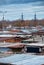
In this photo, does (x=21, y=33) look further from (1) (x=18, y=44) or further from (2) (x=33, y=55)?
(2) (x=33, y=55)

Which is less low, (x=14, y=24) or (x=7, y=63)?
(x=14, y=24)

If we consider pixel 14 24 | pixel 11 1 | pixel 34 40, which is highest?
pixel 11 1

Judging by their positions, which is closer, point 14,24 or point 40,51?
point 40,51

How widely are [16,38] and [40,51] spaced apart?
12.0 inches

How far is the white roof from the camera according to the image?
64.9 inches

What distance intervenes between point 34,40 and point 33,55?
0.53 ft

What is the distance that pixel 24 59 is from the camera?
66.5 inches

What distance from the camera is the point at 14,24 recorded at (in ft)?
5.94

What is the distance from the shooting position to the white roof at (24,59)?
5.41ft

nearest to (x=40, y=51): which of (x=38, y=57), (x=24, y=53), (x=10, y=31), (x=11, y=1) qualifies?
(x=38, y=57)

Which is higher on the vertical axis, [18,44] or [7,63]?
[18,44]

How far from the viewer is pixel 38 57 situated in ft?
5.52

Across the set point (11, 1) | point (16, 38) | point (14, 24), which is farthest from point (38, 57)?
point (11, 1)

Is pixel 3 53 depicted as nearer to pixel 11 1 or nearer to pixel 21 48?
pixel 21 48
